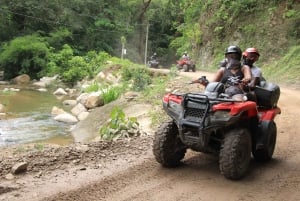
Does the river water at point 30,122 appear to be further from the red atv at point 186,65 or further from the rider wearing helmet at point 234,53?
the red atv at point 186,65

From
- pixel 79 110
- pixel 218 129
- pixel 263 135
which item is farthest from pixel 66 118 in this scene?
pixel 218 129

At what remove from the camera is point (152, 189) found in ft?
18.7

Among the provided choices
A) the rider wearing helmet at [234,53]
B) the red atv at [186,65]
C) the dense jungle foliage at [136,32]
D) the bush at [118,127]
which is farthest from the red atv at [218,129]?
the red atv at [186,65]

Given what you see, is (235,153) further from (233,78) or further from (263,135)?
(233,78)

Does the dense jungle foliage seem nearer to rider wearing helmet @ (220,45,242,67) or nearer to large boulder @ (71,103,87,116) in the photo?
large boulder @ (71,103,87,116)

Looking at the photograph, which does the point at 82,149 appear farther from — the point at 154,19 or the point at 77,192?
the point at 154,19

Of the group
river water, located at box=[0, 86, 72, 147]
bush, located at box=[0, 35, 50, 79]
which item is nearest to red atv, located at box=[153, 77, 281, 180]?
Result: river water, located at box=[0, 86, 72, 147]

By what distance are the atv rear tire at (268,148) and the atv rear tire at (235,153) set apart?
0.64m

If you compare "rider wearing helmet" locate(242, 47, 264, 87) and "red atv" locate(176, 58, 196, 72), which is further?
"red atv" locate(176, 58, 196, 72)

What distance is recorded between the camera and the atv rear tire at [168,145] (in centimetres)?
634

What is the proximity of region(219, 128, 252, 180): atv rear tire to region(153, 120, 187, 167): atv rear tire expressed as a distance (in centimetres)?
83

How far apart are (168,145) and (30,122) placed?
34.6 feet

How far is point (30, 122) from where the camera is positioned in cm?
1588

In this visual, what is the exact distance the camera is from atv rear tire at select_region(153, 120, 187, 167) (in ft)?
20.8
